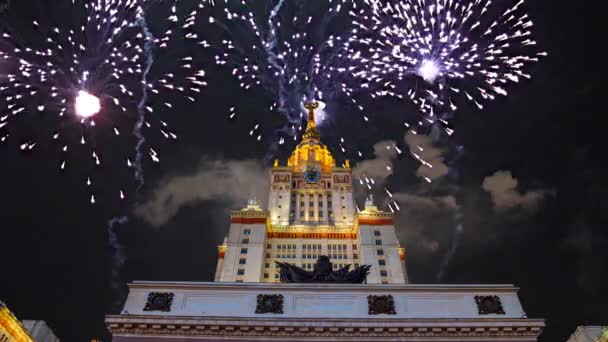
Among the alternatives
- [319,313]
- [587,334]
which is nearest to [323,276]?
[319,313]

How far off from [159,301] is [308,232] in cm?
6183

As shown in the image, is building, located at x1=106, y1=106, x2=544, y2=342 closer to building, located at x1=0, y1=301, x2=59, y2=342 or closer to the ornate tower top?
building, located at x1=0, y1=301, x2=59, y2=342

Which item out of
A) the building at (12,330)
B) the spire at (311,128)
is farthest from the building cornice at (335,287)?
the spire at (311,128)

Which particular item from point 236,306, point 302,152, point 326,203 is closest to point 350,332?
point 236,306

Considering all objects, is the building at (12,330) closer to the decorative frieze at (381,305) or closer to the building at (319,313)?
the building at (319,313)

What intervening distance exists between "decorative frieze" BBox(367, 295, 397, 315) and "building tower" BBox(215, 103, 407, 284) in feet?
163

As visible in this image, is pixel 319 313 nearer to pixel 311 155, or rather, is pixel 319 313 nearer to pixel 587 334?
pixel 587 334

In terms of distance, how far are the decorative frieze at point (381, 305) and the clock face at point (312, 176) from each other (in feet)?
245

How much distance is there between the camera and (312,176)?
105000 millimetres

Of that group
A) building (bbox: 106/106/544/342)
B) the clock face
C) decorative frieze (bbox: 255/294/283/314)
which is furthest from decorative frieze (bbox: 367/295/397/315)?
the clock face

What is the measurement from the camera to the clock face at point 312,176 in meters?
104

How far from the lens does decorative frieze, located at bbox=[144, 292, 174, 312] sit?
94.9 feet

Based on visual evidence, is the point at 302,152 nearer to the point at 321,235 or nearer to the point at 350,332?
the point at 321,235

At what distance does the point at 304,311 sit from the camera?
2922cm
